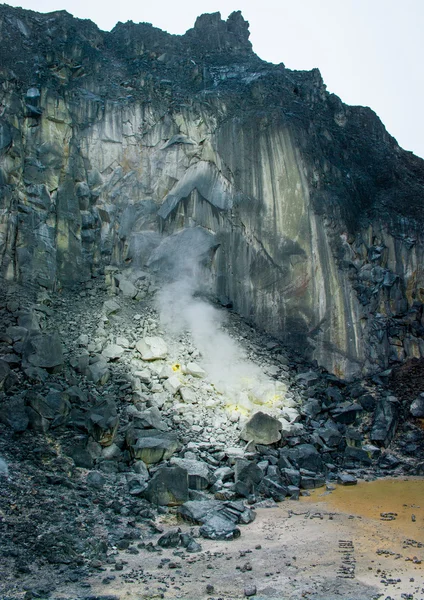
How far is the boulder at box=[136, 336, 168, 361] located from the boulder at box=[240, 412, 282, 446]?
5.04 meters

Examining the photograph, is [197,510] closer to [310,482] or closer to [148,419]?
[148,419]

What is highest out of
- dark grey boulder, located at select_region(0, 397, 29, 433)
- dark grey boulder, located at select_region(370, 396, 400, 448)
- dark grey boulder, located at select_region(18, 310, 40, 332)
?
dark grey boulder, located at select_region(18, 310, 40, 332)

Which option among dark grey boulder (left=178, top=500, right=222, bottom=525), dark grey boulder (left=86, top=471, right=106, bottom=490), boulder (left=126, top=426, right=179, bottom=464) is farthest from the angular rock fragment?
dark grey boulder (left=178, top=500, right=222, bottom=525)

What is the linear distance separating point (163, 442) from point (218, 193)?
15.5m

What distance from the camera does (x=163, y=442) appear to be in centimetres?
1662

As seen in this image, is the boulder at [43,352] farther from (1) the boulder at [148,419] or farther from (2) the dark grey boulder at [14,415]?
(1) the boulder at [148,419]

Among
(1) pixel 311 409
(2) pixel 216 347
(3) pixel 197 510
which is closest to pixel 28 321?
(2) pixel 216 347

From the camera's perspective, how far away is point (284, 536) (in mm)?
12414

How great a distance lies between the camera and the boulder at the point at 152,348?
2161cm

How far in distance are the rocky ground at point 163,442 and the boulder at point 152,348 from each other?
0.07m

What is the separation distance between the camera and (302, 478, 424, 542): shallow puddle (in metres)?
13.6

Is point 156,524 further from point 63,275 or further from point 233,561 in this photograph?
point 63,275

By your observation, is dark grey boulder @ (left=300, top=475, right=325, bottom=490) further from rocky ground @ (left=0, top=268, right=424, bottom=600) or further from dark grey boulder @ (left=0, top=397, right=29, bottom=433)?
dark grey boulder @ (left=0, top=397, right=29, bottom=433)

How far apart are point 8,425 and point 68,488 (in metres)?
3.23
